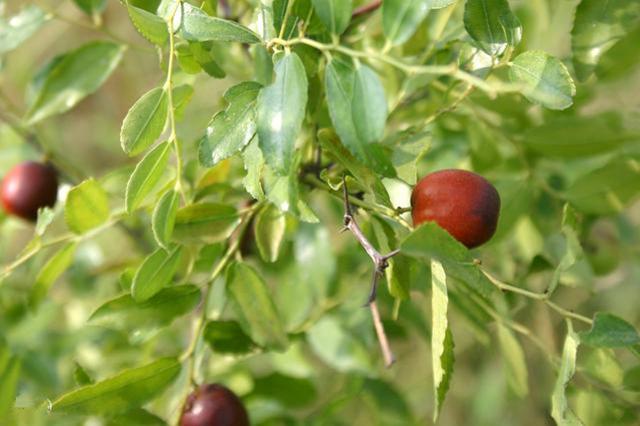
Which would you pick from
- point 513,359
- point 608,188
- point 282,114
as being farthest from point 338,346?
point 282,114

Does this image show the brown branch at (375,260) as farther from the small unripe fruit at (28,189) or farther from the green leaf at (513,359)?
the small unripe fruit at (28,189)

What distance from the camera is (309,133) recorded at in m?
1.00

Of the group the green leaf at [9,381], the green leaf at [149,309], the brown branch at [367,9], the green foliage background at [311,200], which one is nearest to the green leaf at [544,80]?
the green foliage background at [311,200]

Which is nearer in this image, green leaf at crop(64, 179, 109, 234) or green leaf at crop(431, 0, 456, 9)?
green leaf at crop(431, 0, 456, 9)

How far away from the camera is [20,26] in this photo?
1.18 metres

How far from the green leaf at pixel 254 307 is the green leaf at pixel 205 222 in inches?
1.7

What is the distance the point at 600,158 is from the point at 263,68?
2.56 ft

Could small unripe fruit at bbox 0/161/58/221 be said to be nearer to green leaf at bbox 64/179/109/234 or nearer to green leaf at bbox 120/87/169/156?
green leaf at bbox 64/179/109/234

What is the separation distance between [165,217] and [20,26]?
0.48 m

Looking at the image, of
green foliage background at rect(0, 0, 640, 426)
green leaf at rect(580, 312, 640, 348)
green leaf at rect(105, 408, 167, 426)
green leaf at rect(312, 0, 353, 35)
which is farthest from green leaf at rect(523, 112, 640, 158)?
green leaf at rect(105, 408, 167, 426)

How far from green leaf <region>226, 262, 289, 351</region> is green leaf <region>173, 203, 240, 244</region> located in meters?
0.04

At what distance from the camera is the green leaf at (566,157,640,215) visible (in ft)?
3.76

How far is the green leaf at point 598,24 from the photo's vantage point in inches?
36.3

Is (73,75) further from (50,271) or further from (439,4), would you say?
(439,4)
